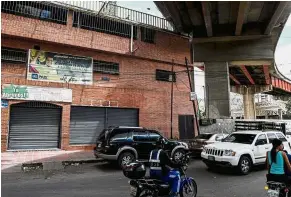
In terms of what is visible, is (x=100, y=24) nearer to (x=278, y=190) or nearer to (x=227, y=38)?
(x=227, y=38)

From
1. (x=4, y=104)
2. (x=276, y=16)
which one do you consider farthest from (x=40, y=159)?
(x=276, y=16)

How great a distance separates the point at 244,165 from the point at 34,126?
11413mm

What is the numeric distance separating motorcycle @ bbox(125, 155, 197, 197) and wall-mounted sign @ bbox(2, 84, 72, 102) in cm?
1102

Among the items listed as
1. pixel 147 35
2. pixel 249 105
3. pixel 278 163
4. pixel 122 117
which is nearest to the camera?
pixel 278 163

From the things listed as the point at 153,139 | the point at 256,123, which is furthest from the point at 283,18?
the point at 153,139

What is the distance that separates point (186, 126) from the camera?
69.6ft

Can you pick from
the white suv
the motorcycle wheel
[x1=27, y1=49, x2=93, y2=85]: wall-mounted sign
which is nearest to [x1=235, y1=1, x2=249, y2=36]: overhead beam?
the white suv

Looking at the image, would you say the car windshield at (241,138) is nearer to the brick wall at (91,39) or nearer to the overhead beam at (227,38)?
the brick wall at (91,39)

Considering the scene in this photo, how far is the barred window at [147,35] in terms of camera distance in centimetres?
2005

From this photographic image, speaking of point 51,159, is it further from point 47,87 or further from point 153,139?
point 153,139

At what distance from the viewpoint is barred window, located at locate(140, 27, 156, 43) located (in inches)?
789

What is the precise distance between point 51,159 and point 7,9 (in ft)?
29.0

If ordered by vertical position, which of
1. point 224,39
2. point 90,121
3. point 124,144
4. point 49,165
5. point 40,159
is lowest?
point 49,165

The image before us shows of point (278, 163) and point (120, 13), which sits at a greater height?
point (120, 13)
